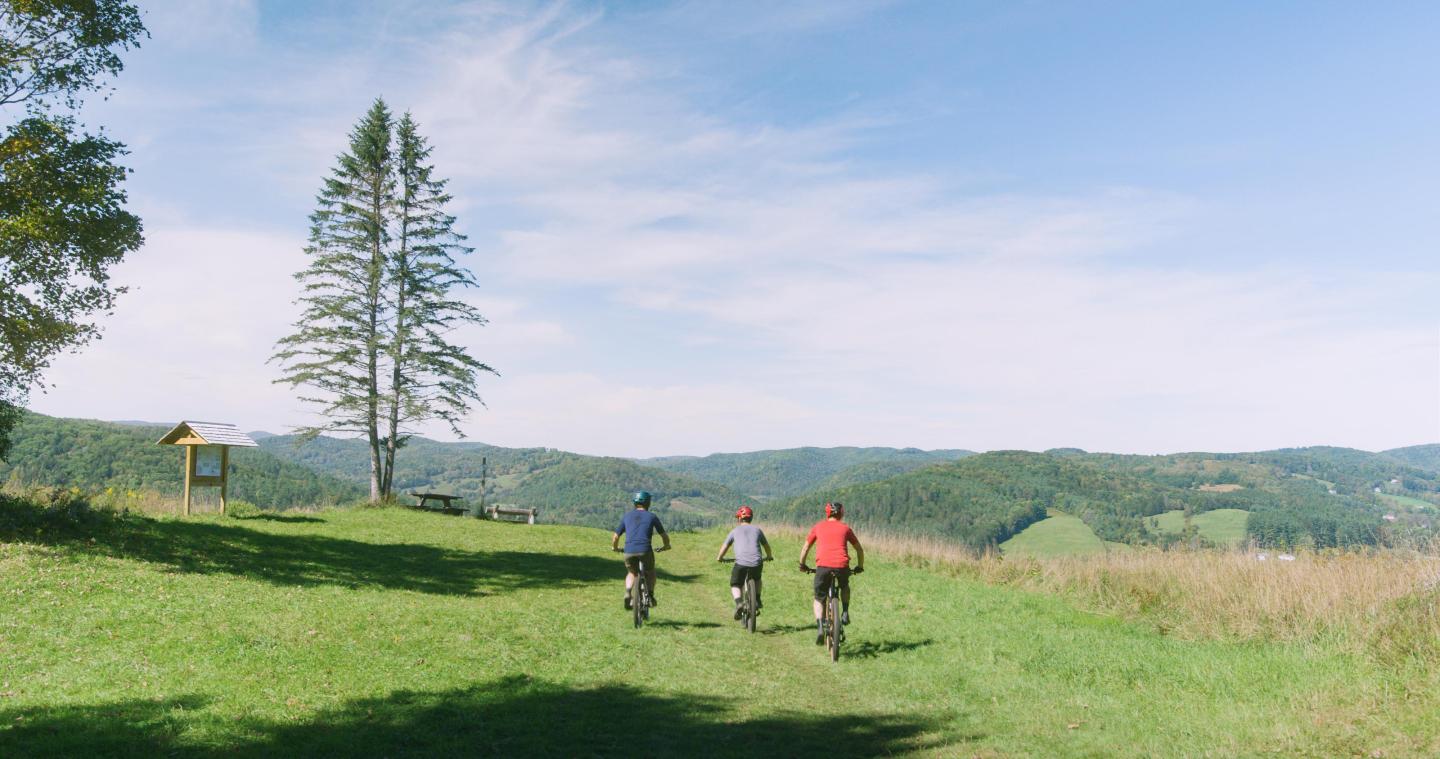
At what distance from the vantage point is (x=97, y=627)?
11219 mm

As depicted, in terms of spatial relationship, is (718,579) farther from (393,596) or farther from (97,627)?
(97,627)

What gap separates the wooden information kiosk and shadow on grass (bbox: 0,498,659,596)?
3.63m

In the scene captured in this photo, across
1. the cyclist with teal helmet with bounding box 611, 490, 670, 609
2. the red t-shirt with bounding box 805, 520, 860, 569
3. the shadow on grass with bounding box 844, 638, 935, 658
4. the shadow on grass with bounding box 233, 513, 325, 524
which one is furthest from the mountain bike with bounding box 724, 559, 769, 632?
the shadow on grass with bounding box 233, 513, 325, 524

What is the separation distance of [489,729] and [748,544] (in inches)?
278

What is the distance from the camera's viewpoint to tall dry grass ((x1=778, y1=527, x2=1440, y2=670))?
35.2 feet

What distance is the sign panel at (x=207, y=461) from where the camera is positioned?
27078 millimetres

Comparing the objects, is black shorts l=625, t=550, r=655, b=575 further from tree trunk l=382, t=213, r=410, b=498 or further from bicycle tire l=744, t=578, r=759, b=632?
tree trunk l=382, t=213, r=410, b=498

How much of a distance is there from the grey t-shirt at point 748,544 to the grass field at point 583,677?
1.38m

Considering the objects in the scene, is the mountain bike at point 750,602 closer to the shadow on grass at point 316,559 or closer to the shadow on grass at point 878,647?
the shadow on grass at point 878,647

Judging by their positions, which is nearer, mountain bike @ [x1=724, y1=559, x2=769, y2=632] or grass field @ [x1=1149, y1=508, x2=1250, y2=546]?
mountain bike @ [x1=724, y1=559, x2=769, y2=632]

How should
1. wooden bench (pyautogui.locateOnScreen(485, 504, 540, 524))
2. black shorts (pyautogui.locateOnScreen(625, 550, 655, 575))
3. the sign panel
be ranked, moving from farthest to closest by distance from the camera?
1. wooden bench (pyautogui.locateOnScreen(485, 504, 540, 524))
2. the sign panel
3. black shorts (pyautogui.locateOnScreen(625, 550, 655, 575))

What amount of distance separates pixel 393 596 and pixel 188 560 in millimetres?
5014

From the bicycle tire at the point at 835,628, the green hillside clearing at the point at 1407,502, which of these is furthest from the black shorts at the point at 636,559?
the green hillside clearing at the point at 1407,502

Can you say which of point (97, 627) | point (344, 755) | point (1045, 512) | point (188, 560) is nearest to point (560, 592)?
point (188, 560)
